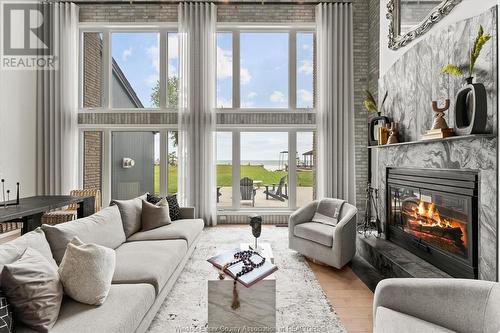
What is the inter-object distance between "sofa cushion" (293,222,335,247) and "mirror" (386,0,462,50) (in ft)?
8.20

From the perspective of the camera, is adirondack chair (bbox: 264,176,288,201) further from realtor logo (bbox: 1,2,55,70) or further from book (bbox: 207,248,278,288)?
realtor logo (bbox: 1,2,55,70)

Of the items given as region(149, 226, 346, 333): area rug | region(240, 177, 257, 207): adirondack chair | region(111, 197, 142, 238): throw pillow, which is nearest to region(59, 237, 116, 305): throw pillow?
region(149, 226, 346, 333): area rug

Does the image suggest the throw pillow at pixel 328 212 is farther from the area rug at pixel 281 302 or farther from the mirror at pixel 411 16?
the mirror at pixel 411 16

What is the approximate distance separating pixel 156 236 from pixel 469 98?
330cm

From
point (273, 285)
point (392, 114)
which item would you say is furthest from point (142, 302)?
point (392, 114)

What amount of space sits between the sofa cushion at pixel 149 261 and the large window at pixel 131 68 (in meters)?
3.64

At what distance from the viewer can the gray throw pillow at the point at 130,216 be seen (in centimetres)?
337

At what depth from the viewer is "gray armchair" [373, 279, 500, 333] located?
1.48 meters

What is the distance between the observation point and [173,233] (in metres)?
3.39

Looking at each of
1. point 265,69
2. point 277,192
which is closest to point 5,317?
point 277,192

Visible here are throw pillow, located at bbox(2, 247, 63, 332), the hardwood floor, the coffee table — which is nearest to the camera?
throw pillow, located at bbox(2, 247, 63, 332)

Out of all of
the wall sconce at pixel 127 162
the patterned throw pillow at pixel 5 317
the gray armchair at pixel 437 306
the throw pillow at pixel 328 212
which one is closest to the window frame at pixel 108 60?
the wall sconce at pixel 127 162

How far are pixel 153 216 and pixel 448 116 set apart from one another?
3394 mm

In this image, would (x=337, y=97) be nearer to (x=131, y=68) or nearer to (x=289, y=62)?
(x=289, y=62)
